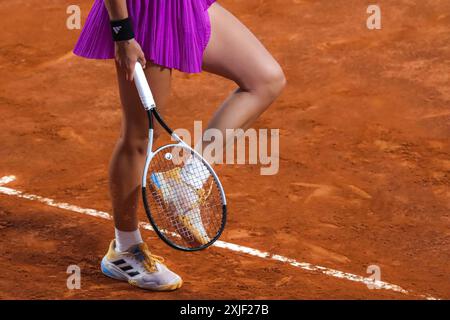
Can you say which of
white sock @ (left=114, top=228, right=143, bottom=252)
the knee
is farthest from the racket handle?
white sock @ (left=114, top=228, right=143, bottom=252)

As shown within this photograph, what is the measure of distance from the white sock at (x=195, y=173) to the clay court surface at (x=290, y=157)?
2.18 feet

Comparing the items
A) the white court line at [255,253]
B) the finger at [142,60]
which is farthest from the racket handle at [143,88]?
the white court line at [255,253]

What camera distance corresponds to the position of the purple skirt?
4191 mm

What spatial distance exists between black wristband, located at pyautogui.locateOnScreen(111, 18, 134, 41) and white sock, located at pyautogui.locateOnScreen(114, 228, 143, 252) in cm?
103

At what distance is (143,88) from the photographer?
13.6 feet

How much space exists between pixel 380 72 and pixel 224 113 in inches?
126

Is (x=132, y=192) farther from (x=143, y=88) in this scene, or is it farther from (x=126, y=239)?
(x=143, y=88)

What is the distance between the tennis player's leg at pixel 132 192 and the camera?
432cm

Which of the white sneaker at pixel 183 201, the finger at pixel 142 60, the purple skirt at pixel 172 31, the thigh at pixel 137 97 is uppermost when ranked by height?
the purple skirt at pixel 172 31

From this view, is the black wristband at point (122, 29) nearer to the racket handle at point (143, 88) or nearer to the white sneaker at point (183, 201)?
the racket handle at point (143, 88)

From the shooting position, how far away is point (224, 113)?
170 inches

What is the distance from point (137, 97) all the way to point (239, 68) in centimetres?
43
